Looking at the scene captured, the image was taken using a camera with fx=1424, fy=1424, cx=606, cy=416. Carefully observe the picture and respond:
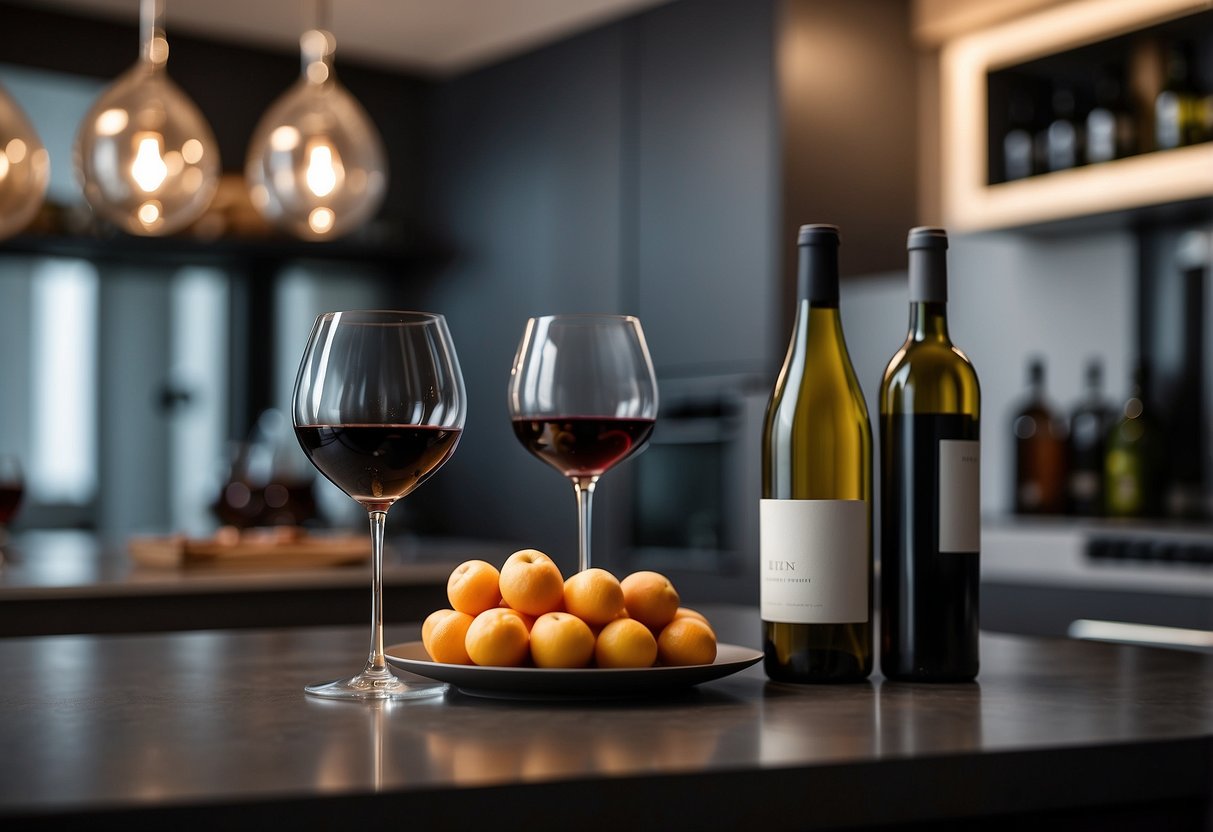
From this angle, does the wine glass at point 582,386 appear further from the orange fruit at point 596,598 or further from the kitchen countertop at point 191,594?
the kitchen countertop at point 191,594

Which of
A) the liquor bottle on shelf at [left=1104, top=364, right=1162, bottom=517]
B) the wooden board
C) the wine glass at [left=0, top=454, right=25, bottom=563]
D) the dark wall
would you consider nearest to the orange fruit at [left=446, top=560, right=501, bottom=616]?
the wooden board

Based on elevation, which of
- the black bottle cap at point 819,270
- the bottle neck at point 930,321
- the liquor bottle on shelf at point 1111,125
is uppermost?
the liquor bottle on shelf at point 1111,125

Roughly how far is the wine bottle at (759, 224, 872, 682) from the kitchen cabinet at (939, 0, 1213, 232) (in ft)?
6.64

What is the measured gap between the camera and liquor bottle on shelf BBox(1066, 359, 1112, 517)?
10.0 ft

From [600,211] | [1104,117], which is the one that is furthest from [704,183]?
[1104,117]

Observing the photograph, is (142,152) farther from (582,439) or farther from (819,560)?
(819,560)

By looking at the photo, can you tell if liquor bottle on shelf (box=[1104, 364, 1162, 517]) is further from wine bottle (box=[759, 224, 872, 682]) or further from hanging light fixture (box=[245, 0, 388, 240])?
wine bottle (box=[759, 224, 872, 682])

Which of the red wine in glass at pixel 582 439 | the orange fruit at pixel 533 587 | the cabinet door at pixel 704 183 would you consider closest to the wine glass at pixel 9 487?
the red wine in glass at pixel 582 439

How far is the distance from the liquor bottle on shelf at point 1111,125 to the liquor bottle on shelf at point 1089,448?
450mm

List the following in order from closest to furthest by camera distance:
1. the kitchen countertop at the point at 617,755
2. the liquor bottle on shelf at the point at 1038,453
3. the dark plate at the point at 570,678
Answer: the kitchen countertop at the point at 617,755 < the dark plate at the point at 570,678 < the liquor bottle on shelf at the point at 1038,453

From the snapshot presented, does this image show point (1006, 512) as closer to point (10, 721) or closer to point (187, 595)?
point (187, 595)

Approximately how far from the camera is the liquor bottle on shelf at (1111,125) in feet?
9.95

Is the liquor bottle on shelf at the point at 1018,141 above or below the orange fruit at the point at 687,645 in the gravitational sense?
above

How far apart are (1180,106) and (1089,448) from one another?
74cm
